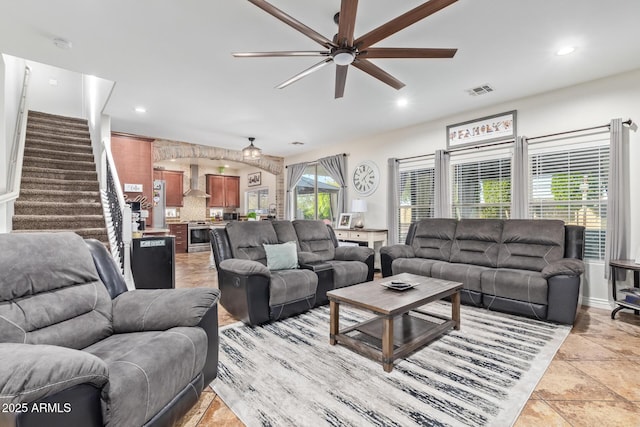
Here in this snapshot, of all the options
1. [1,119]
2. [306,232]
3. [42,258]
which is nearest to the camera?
[42,258]

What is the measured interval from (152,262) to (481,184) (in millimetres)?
4756

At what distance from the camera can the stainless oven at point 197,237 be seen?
28.9 ft

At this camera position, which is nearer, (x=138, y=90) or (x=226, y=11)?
(x=226, y=11)

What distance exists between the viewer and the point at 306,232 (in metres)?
4.30

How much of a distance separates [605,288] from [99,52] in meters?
6.06

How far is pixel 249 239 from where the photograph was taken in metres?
3.65

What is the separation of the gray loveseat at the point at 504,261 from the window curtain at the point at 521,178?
0.32m

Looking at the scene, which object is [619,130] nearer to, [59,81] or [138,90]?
[138,90]

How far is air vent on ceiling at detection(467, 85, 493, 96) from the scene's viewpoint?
3846mm

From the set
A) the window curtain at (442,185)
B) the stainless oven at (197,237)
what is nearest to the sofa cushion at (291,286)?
the window curtain at (442,185)

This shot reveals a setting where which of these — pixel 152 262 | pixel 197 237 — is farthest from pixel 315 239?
pixel 197 237

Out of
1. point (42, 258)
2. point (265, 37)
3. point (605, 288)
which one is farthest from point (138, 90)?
point (605, 288)

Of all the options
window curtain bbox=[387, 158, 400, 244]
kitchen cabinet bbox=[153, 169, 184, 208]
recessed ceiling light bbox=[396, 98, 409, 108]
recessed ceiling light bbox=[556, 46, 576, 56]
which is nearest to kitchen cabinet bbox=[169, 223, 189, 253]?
kitchen cabinet bbox=[153, 169, 184, 208]

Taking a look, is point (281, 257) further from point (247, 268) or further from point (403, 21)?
point (403, 21)
